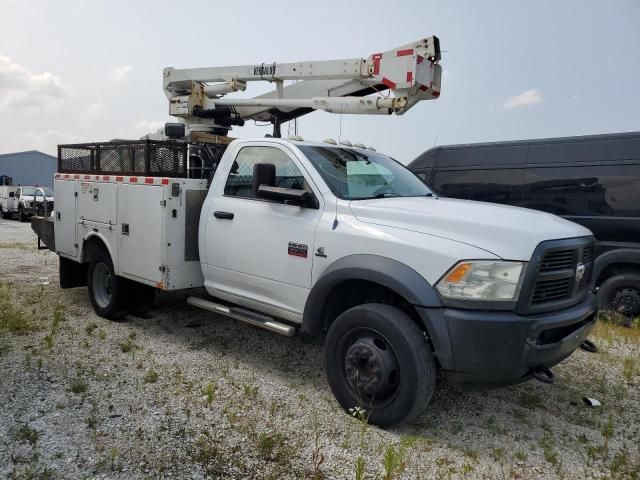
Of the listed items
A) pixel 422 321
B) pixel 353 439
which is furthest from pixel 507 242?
pixel 353 439

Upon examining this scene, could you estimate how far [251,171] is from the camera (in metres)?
4.40

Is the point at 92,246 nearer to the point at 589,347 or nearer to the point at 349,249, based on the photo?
the point at 349,249

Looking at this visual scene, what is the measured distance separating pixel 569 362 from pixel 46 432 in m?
4.55

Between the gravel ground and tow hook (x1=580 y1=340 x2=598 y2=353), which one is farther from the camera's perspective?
tow hook (x1=580 y1=340 x2=598 y2=353)

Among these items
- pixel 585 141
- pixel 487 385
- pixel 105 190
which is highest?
pixel 585 141

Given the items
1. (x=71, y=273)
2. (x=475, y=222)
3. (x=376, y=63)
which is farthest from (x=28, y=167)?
(x=475, y=222)

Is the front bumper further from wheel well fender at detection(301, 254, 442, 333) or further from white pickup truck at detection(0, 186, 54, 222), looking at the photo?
white pickup truck at detection(0, 186, 54, 222)

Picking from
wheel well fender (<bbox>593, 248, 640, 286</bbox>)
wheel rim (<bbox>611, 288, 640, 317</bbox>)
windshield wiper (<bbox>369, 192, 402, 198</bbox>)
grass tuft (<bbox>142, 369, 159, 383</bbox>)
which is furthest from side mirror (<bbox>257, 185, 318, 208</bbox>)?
wheel rim (<bbox>611, 288, 640, 317</bbox>)

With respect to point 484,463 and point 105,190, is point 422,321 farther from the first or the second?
point 105,190

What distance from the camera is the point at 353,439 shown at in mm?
3189

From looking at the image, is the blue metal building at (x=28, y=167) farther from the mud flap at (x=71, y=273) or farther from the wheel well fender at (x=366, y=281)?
the wheel well fender at (x=366, y=281)

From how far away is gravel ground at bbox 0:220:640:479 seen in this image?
9.43ft

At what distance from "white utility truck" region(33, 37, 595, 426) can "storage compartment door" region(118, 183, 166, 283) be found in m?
0.02

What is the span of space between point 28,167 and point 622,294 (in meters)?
42.7
